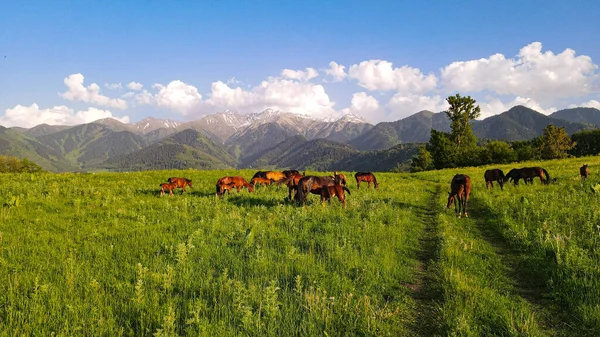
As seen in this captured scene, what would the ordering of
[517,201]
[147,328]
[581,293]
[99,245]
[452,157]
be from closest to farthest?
1. [147,328]
2. [581,293]
3. [99,245]
4. [517,201]
5. [452,157]

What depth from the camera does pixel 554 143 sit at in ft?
296

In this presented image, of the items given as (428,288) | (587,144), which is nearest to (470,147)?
(587,144)

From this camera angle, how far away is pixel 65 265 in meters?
8.34

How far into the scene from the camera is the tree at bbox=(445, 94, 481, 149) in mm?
84000

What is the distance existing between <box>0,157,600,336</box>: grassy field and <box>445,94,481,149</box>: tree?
255 ft

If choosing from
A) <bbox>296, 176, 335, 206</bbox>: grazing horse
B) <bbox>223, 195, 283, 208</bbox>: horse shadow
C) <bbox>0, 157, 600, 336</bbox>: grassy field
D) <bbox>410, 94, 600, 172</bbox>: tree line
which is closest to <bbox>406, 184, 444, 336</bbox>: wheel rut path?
<bbox>0, 157, 600, 336</bbox>: grassy field

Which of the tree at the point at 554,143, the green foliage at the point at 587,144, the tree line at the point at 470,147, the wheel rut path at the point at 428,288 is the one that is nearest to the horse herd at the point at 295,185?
the wheel rut path at the point at 428,288

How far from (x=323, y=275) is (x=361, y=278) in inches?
40.5

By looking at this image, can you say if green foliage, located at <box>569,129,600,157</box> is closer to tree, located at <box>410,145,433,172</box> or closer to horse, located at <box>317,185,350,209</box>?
tree, located at <box>410,145,433,172</box>

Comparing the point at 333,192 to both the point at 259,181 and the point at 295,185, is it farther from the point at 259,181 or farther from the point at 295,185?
the point at 259,181

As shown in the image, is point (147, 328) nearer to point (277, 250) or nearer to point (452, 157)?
point (277, 250)

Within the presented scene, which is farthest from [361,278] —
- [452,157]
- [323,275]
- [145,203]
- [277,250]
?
[452,157]

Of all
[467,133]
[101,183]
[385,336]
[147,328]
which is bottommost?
[385,336]

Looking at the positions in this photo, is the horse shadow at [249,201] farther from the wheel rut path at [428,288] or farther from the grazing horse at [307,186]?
the wheel rut path at [428,288]
